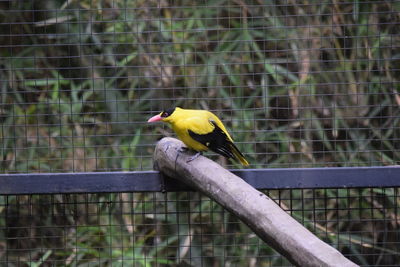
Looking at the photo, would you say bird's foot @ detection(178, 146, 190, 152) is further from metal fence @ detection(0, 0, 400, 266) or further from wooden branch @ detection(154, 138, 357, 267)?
metal fence @ detection(0, 0, 400, 266)

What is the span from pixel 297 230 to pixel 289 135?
1745 mm

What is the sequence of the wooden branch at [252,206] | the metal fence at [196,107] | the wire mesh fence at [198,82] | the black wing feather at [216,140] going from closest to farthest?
the wooden branch at [252,206], the black wing feather at [216,140], the metal fence at [196,107], the wire mesh fence at [198,82]

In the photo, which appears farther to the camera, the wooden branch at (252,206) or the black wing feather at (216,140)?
the black wing feather at (216,140)

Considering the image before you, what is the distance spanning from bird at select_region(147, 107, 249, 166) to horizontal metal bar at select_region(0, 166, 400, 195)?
0.60 ft

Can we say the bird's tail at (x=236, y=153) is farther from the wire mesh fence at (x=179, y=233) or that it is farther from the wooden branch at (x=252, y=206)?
the wire mesh fence at (x=179, y=233)

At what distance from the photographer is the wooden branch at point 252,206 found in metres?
1.42

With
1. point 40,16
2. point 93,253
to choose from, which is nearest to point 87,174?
point 93,253

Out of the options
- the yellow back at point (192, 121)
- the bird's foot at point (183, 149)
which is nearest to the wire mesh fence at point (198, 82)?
the yellow back at point (192, 121)

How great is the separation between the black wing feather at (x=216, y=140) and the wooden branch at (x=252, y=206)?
8 cm

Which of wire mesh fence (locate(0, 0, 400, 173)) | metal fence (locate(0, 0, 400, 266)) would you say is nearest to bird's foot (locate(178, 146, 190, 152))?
metal fence (locate(0, 0, 400, 266))

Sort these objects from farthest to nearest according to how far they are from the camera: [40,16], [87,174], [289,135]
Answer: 1. [40,16]
2. [289,135]
3. [87,174]

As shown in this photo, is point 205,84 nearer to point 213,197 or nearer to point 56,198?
point 56,198

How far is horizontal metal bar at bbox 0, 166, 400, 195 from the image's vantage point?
219cm

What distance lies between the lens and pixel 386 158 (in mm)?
3121
